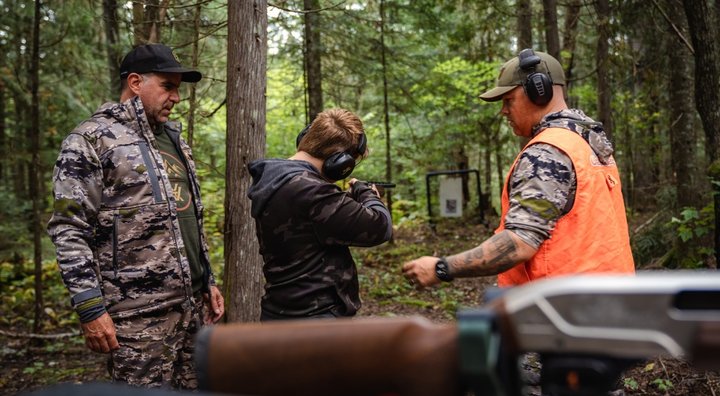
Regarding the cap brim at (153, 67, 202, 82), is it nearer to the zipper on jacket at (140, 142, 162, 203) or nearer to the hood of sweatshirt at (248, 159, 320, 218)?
the zipper on jacket at (140, 142, 162, 203)

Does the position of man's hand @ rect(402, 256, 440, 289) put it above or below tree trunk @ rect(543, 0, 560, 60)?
below

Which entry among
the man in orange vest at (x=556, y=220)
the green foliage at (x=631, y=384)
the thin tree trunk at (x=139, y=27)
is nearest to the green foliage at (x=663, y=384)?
the green foliage at (x=631, y=384)

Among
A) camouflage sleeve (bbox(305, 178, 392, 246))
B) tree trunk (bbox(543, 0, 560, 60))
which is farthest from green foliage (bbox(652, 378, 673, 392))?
tree trunk (bbox(543, 0, 560, 60))

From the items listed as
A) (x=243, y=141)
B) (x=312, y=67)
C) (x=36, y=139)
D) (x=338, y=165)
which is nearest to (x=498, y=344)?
(x=338, y=165)

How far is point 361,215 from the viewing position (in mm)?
2820

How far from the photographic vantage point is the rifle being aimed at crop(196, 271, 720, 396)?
901 millimetres

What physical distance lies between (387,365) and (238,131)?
3266 mm

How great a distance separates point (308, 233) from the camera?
2838 mm

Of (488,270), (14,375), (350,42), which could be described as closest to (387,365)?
(488,270)

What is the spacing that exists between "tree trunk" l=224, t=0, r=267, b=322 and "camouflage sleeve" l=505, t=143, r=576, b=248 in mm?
2156

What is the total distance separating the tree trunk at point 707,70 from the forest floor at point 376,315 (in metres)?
1.26

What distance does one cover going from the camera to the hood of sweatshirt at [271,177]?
2.80m

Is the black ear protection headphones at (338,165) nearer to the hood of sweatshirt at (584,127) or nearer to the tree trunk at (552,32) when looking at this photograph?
the hood of sweatshirt at (584,127)

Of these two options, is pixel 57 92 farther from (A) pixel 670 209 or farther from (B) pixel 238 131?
(A) pixel 670 209
